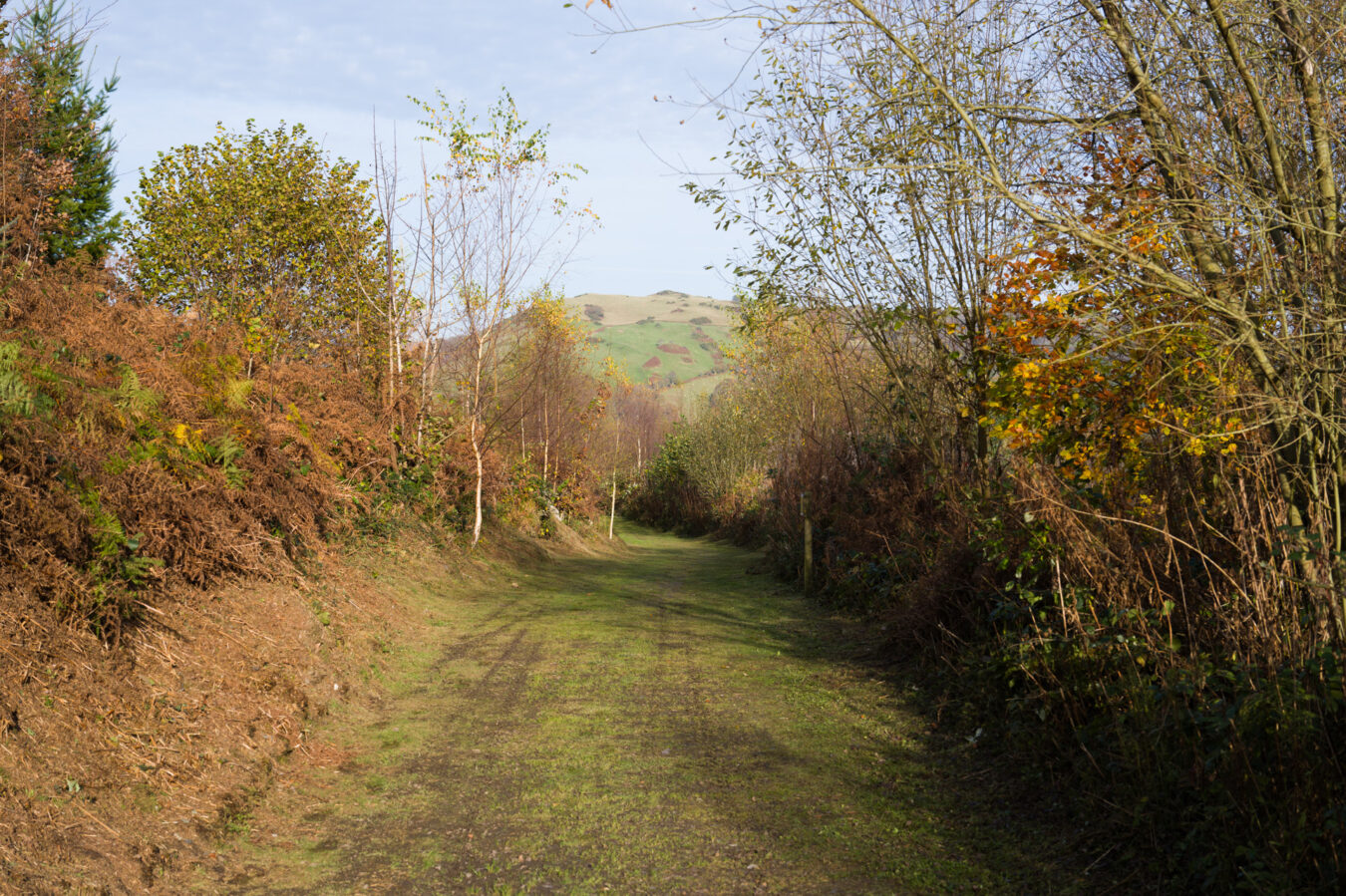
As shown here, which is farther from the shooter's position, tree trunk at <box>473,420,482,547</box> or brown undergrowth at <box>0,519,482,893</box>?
tree trunk at <box>473,420,482,547</box>

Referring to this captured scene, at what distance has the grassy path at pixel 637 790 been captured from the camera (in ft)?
15.1

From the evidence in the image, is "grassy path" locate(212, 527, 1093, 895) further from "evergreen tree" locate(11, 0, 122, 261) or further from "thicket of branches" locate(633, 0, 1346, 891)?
"evergreen tree" locate(11, 0, 122, 261)

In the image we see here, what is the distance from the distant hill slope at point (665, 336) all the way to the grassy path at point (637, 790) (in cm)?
8319

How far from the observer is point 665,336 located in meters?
141

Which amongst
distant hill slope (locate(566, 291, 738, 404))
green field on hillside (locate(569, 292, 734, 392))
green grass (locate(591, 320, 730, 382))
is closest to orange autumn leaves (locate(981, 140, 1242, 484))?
distant hill slope (locate(566, 291, 738, 404))

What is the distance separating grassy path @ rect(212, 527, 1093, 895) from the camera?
4617 mm

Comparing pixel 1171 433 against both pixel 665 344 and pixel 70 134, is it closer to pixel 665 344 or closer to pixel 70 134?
pixel 70 134

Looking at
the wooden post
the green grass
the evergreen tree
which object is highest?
the green grass

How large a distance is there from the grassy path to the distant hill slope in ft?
273

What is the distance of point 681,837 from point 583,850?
0.59 metres

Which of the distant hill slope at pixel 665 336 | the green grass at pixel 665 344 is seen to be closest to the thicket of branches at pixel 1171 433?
the distant hill slope at pixel 665 336

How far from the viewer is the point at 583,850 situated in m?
4.88

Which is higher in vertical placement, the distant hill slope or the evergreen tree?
the distant hill slope

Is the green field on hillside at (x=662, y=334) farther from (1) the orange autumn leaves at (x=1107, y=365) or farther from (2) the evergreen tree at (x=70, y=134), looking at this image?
(1) the orange autumn leaves at (x=1107, y=365)
